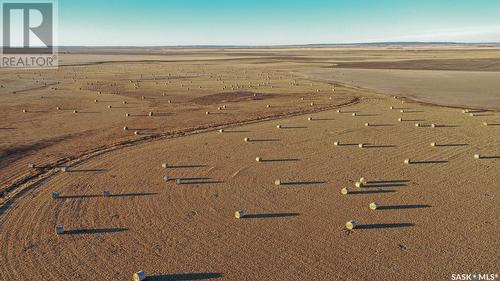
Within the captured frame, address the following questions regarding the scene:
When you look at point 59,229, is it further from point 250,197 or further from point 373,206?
point 373,206

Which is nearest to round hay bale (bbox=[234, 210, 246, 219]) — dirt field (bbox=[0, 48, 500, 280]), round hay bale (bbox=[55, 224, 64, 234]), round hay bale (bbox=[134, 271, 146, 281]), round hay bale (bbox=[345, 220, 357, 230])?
dirt field (bbox=[0, 48, 500, 280])

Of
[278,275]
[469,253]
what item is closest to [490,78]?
[469,253]

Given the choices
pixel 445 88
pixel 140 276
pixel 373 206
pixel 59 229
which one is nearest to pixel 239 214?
pixel 140 276

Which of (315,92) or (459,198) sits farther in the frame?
(315,92)

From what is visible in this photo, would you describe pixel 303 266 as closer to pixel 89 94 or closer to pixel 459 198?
pixel 459 198

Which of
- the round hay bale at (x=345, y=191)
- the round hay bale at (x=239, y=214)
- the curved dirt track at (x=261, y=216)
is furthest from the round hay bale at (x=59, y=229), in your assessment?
the round hay bale at (x=345, y=191)
